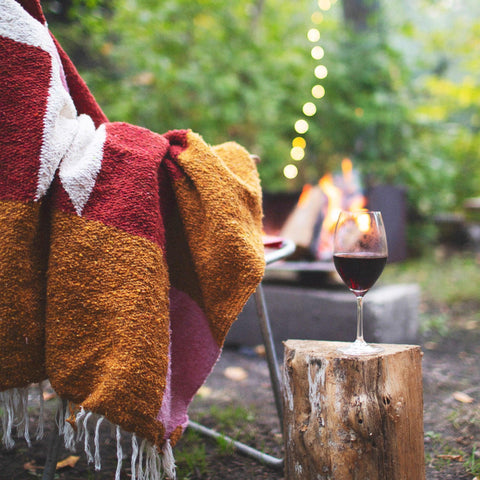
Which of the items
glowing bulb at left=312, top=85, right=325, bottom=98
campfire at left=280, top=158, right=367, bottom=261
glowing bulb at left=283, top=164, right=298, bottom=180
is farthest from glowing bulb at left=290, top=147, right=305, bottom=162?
campfire at left=280, top=158, right=367, bottom=261

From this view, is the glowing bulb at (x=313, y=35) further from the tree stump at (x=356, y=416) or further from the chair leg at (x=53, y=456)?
the chair leg at (x=53, y=456)

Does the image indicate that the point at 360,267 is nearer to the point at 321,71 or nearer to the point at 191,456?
the point at 191,456

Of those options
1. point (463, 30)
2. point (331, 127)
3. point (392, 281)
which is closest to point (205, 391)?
point (392, 281)

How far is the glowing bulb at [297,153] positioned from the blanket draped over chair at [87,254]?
4.44 meters

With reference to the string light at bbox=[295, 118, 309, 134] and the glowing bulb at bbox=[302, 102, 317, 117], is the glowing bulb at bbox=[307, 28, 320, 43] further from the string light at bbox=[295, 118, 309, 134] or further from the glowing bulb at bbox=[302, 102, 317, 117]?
the string light at bbox=[295, 118, 309, 134]

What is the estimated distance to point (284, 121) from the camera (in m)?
5.43

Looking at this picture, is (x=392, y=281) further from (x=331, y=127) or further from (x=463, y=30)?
(x=463, y=30)

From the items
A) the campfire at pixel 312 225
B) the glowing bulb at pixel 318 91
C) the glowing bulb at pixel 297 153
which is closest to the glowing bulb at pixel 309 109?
the glowing bulb at pixel 318 91

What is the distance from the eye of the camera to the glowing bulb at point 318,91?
554 centimetres

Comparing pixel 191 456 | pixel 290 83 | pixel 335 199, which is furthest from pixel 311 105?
pixel 191 456

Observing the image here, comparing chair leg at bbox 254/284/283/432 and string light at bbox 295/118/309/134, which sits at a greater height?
string light at bbox 295/118/309/134

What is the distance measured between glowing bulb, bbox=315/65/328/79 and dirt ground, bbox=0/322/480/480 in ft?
11.6

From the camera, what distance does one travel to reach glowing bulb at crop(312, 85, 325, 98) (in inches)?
218

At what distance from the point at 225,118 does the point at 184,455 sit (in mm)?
3596
